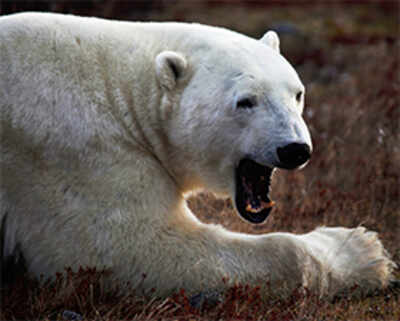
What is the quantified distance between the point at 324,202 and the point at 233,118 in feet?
7.77

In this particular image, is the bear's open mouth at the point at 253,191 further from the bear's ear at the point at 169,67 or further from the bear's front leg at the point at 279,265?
the bear's ear at the point at 169,67

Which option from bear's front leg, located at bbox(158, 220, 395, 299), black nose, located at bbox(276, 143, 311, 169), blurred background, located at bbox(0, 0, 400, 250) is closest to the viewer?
black nose, located at bbox(276, 143, 311, 169)

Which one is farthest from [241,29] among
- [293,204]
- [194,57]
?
[194,57]

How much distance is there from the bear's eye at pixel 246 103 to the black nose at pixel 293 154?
31 centimetres

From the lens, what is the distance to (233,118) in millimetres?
3258

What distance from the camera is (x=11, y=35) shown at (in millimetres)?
3369

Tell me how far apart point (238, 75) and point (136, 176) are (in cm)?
81

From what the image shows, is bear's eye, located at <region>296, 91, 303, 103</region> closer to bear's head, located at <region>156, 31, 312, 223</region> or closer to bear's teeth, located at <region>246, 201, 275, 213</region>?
bear's head, located at <region>156, 31, 312, 223</region>

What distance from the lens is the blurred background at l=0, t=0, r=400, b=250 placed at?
513 cm

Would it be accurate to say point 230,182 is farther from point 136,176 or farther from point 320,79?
point 320,79

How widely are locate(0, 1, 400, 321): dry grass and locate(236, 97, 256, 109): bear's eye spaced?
3.35ft

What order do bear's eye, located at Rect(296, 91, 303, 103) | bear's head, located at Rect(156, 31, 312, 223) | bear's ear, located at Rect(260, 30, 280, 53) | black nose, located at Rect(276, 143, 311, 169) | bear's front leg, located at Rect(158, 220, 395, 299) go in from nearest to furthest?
black nose, located at Rect(276, 143, 311, 169) < bear's head, located at Rect(156, 31, 312, 223) < bear's front leg, located at Rect(158, 220, 395, 299) < bear's eye, located at Rect(296, 91, 303, 103) < bear's ear, located at Rect(260, 30, 280, 53)

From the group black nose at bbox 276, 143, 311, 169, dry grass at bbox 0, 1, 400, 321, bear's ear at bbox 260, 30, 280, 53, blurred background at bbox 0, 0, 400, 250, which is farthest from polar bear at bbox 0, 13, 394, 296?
blurred background at bbox 0, 0, 400, 250

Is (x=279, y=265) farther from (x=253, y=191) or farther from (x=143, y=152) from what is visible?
(x=143, y=152)
